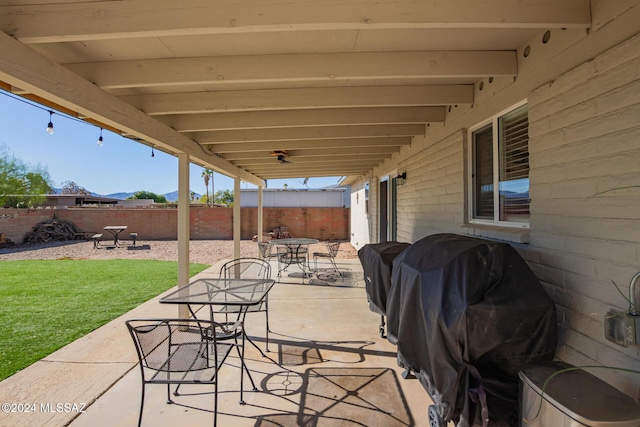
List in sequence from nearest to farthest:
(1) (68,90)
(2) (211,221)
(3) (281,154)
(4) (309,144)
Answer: (1) (68,90), (4) (309,144), (3) (281,154), (2) (211,221)

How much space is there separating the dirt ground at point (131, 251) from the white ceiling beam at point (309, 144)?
5609 millimetres

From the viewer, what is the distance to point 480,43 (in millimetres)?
2352

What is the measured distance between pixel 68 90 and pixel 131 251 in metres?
11.8

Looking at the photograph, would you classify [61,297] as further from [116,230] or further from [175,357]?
[116,230]

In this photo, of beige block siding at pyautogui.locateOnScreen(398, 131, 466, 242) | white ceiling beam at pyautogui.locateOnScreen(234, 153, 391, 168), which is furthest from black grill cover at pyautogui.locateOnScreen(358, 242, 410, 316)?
white ceiling beam at pyautogui.locateOnScreen(234, 153, 391, 168)

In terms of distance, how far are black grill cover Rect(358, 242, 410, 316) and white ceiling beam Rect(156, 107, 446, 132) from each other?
157cm

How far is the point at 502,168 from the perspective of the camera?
9.13 feet

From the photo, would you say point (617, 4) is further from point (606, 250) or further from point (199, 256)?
point (199, 256)

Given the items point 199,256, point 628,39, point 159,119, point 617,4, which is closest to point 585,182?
point 628,39

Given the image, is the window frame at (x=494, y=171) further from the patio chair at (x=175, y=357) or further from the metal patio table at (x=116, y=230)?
the metal patio table at (x=116, y=230)

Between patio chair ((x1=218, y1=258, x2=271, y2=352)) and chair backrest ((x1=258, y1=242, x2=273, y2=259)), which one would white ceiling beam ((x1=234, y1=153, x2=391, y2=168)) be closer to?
chair backrest ((x1=258, y1=242, x2=273, y2=259))

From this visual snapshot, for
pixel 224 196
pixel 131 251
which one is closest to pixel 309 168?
pixel 131 251

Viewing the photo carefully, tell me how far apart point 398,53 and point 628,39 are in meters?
1.35

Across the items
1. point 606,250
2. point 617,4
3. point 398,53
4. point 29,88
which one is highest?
point 398,53
